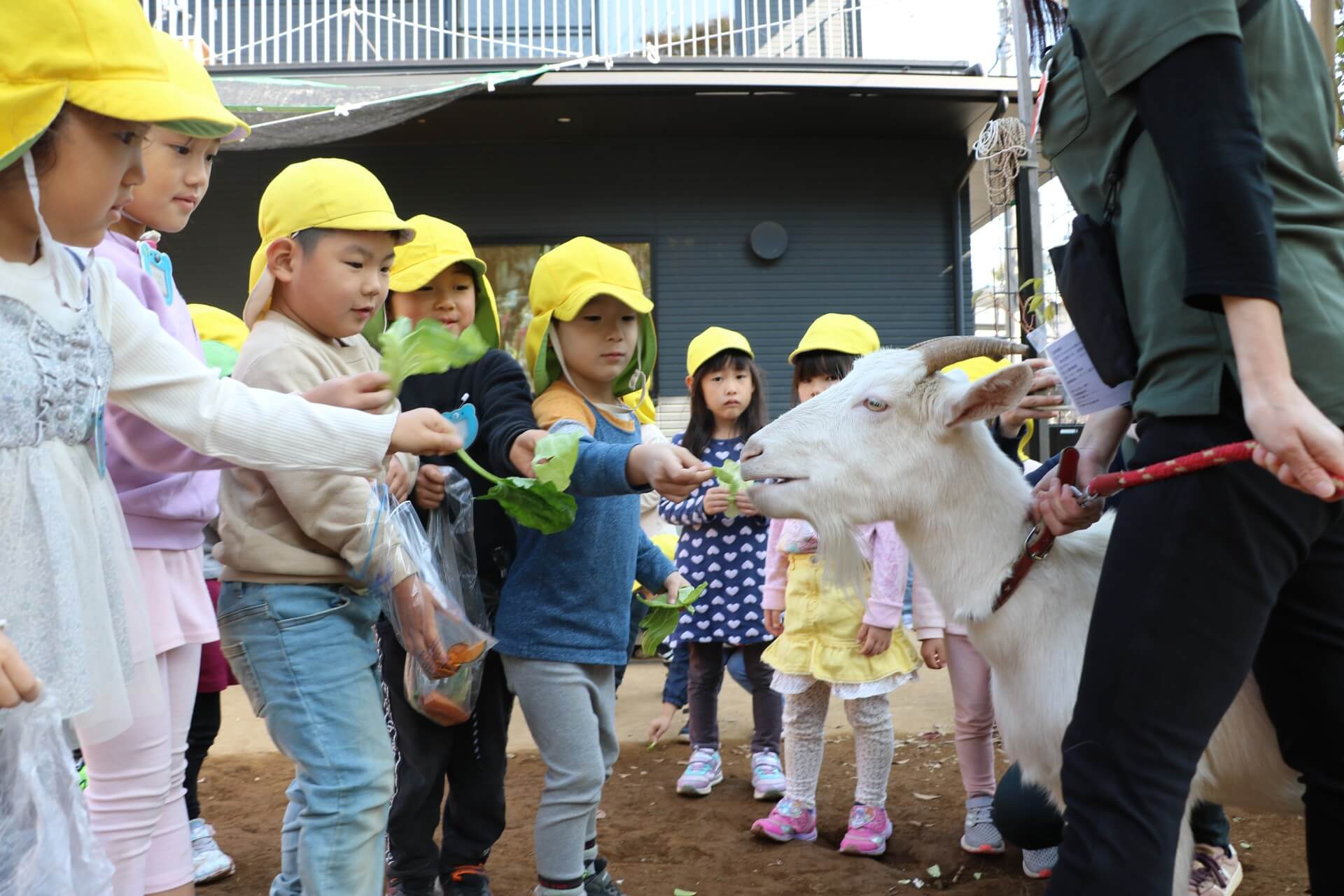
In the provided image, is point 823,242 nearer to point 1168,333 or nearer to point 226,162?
A: point 226,162

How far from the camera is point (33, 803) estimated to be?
1.65 meters

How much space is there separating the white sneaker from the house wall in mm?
7871

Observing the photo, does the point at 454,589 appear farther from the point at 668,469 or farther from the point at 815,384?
the point at 815,384

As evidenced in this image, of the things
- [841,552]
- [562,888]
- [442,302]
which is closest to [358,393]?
[841,552]

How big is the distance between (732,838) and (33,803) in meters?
3.19

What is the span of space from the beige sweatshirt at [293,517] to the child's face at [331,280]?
0.10 meters

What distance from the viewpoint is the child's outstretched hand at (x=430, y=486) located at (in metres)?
3.08

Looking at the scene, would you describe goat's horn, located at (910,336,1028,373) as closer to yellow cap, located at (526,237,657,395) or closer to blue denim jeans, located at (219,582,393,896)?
yellow cap, located at (526,237,657,395)

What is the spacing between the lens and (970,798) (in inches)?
168

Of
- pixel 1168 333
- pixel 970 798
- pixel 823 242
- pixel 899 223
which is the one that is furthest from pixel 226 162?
pixel 1168 333

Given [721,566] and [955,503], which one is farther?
[721,566]

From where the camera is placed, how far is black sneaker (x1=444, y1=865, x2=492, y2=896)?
11.3 ft

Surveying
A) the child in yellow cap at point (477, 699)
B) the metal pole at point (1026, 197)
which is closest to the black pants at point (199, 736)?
the child in yellow cap at point (477, 699)

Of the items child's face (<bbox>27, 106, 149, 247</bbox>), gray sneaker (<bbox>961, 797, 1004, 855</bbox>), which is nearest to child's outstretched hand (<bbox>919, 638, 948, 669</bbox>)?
gray sneaker (<bbox>961, 797, 1004, 855</bbox>)
